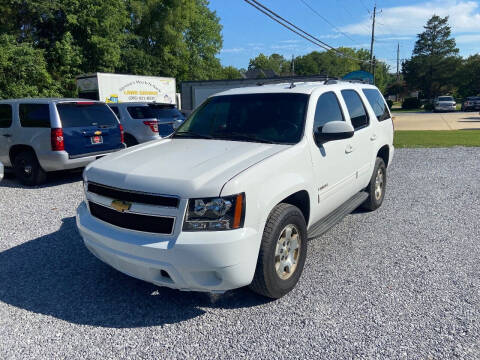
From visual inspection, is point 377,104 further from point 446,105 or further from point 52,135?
point 446,105

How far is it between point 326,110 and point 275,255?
1.86 m

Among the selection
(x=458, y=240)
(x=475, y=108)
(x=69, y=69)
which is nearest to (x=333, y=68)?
(x=475, y=108)

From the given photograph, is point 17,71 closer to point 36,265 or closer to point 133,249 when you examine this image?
point 36,265

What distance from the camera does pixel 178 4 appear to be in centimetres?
3572

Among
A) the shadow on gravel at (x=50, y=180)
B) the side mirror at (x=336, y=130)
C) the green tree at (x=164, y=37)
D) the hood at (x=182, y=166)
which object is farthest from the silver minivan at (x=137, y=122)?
the green tree at (x=164, y=37)

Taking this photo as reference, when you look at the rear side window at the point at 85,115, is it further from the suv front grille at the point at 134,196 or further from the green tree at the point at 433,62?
the green tree at the point at 433,62

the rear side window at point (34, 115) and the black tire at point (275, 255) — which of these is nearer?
the black tire at point (275, 255)

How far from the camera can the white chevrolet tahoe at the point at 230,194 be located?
263 centimetres

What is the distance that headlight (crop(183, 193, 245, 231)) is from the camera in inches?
104

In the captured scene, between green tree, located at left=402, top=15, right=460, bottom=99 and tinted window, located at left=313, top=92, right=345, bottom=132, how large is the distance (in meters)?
68.7

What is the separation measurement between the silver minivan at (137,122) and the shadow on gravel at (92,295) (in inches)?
246

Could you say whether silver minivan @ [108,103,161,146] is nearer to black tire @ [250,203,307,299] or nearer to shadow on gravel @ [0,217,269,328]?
shadow on gravel @ [0,217,269,328]

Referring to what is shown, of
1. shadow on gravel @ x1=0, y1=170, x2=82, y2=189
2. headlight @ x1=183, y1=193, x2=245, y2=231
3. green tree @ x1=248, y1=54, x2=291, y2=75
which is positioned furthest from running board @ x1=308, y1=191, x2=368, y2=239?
green tree @ x1=248, y1=54, x2=291, y2=75

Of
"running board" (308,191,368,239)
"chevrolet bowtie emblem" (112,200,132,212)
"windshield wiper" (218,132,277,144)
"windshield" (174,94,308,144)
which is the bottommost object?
"running board" (308,191,368,239)
